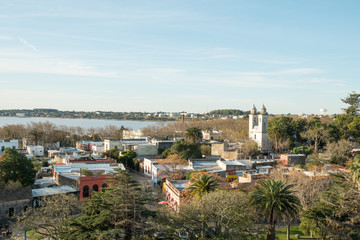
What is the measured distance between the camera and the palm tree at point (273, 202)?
16.2 metres

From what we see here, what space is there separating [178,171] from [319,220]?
16.1m

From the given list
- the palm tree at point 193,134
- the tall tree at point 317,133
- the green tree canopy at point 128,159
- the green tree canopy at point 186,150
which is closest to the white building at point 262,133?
the tall tree at point 317,133

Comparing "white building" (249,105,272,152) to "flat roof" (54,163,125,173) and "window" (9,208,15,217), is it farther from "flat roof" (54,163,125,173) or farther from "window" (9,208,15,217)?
"window" (9,208,15,217)

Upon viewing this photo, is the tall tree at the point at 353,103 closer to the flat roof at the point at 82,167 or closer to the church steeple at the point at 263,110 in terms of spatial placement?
the church steeple at the point at 263,110

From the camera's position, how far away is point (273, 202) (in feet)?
53.1

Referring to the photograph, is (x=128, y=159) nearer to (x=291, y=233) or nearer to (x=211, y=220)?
(x=291, y=233)

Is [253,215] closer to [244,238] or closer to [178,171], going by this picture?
[244,238]

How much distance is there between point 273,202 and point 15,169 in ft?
71.4

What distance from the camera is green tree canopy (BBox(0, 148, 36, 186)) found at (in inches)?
1032

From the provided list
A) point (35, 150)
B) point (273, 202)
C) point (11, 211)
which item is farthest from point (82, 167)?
point (35, 150)

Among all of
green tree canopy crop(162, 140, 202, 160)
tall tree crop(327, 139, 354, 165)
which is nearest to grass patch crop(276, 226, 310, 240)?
tall tree crop(327, 139, 354, 165)

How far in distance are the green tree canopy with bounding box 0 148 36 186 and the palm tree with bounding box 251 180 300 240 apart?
20.2m

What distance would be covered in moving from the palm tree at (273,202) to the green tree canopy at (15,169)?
2016cm

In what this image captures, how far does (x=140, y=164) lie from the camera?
4066cm
